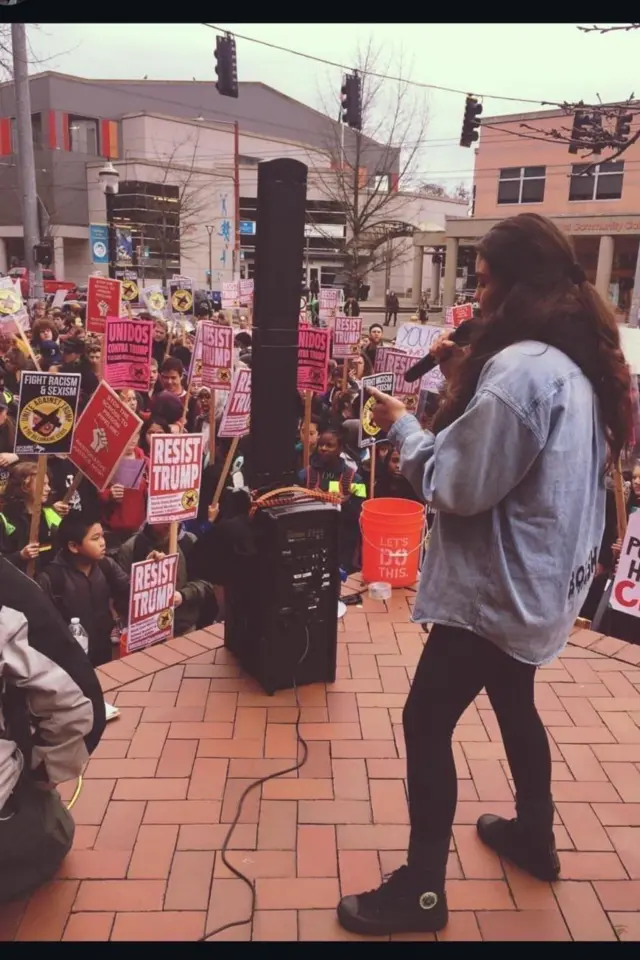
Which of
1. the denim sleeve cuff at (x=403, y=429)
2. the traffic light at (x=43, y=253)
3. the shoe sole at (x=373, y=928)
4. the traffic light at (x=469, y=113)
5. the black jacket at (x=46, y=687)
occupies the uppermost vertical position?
the traffic light at (x=469, y=113)

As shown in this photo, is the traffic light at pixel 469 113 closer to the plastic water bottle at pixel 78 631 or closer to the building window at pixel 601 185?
the plastic water bottle at pixel 78 631

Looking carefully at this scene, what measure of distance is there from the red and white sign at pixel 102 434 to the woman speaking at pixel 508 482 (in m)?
2.81

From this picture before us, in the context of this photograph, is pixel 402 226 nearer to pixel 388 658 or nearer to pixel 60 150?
pixel 60 150

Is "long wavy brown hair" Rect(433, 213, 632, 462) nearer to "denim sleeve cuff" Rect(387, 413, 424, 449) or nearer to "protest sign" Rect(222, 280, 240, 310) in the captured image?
"denim sleeve cuff" Rect(387, 413, 424, 449)

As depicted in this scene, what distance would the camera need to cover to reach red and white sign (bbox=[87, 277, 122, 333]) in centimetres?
949

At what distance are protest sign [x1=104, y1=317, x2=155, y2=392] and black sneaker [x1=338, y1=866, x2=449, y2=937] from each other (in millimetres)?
5525

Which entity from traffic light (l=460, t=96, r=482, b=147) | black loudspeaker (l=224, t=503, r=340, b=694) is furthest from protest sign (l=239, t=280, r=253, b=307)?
black loudspeaker (l=224, t=503, r=340, b=694)

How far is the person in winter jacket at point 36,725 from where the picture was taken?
7.11 feet

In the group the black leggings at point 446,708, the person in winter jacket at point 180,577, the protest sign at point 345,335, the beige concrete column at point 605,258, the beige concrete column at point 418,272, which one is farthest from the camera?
the beige concrete column at point 418,272

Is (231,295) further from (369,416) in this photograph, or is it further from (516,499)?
(516,499)

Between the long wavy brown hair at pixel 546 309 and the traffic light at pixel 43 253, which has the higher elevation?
the traffic light at pixel 43 253

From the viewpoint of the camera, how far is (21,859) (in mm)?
2416

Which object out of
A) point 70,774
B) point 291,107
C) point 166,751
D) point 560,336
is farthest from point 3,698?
point 291,107

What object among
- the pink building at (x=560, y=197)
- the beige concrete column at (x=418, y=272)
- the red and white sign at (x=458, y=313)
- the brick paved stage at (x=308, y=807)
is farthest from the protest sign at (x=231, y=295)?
the beige concrete column at (x=418, y=272)
